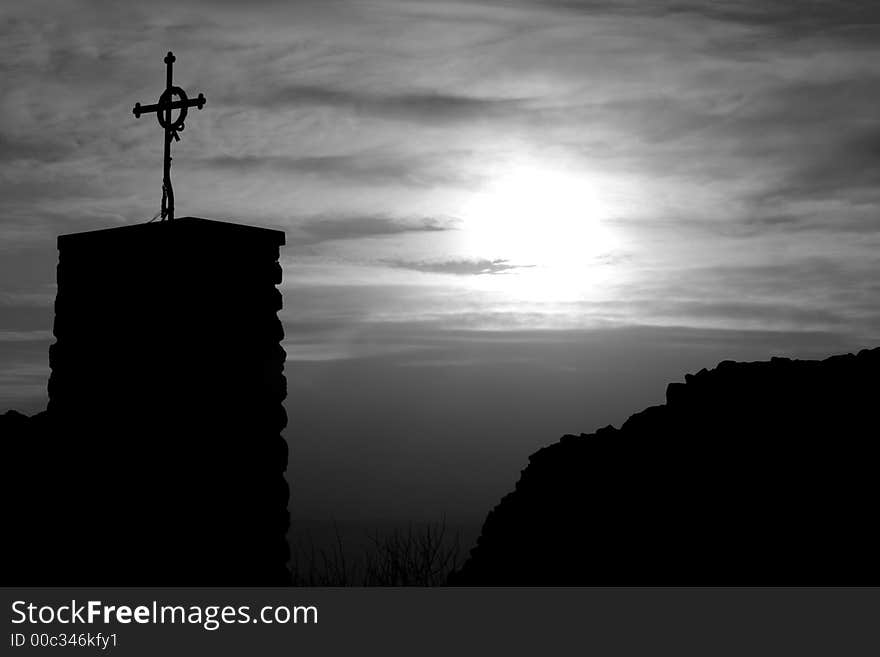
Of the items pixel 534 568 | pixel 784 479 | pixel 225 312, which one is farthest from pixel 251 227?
pixel 784 479

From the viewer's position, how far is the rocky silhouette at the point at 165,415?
718 centimetres

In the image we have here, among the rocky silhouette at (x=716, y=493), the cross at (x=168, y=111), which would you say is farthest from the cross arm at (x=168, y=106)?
the rocky silhouette at (x=716, y=493)

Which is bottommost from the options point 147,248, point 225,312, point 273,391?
point 273,391

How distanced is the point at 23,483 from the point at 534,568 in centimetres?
425

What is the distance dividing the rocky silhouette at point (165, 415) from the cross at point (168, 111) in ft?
1.29

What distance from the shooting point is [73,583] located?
7.37m

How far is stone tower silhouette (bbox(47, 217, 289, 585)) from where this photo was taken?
7172mm

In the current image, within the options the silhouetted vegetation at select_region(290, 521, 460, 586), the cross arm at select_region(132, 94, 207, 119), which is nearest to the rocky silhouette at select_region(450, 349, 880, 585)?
the silhouetted vegetation at select_region(290, 521, 460, 586)

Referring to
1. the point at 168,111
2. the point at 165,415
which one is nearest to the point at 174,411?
the point at 165,415

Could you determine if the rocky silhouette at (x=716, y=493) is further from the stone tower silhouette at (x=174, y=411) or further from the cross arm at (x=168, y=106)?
the cross arm at (x=168, y=106)

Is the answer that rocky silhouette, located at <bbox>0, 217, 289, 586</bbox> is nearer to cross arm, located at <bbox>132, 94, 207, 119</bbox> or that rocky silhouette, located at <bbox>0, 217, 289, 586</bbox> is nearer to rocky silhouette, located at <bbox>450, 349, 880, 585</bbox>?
cross arm, located at <bbox>132, 94, 207, 119</bbox>

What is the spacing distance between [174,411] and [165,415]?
0.08 metres

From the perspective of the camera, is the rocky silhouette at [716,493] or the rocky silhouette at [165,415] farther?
the rocky silhouette at [716,493]

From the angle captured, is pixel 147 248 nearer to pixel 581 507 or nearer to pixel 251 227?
pixel 251 227
